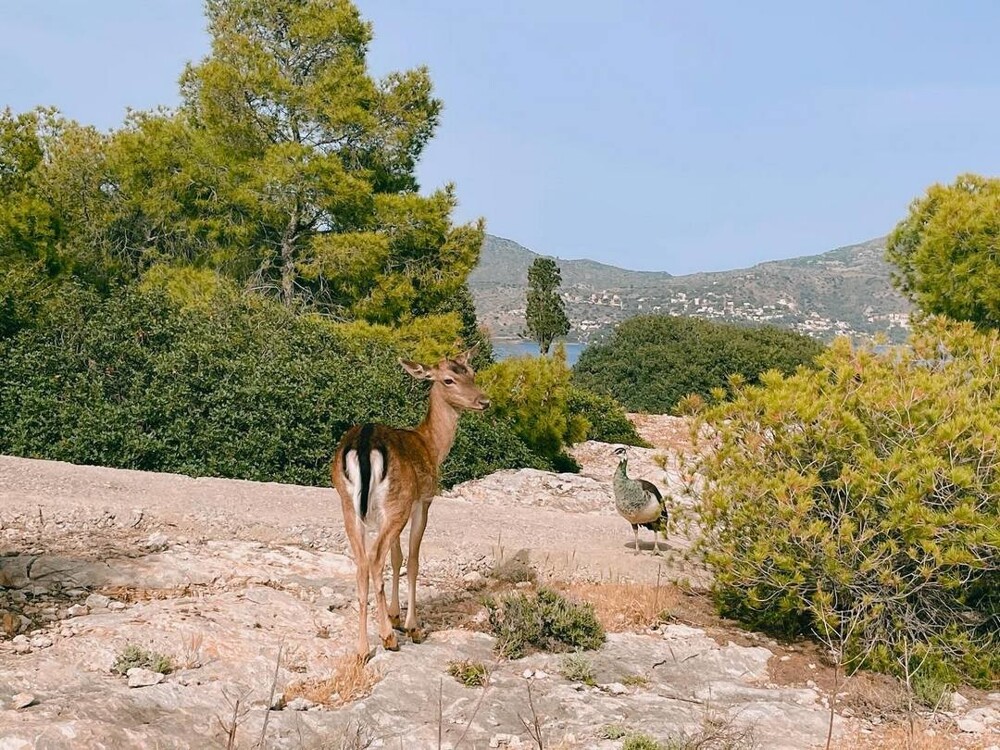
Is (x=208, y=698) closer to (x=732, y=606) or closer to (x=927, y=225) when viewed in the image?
(x=732, y=606)

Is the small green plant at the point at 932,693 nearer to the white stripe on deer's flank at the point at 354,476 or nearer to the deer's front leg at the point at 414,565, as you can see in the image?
the deer's front leg at the point at 414,565

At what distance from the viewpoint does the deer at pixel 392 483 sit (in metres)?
6.84

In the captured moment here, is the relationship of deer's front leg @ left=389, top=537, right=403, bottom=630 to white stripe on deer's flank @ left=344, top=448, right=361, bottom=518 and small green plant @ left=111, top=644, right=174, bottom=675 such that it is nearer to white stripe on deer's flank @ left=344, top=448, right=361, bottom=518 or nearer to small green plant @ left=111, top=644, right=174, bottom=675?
white stripe on deer's flank @ left=344, top=448, right=361, bottom=518

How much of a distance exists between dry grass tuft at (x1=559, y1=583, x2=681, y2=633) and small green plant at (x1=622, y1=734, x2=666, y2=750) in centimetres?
245

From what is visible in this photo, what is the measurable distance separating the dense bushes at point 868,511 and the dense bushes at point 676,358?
25505mm

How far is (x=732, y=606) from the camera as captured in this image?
29.6 feet

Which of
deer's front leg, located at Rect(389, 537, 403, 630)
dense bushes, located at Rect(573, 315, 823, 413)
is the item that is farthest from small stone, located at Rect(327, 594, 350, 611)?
dense bushes, located at Rect(573, 315, 823, 413)

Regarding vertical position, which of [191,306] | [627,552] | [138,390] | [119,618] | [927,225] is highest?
[927,225]

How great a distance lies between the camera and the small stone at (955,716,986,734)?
6805 millimetres

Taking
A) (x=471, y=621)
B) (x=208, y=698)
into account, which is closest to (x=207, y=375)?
(x=471, y=621)

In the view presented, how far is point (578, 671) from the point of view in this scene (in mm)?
7188

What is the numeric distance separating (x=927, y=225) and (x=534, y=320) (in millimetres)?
16338

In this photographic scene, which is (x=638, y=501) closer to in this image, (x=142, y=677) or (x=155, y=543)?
(x=155, y=543)

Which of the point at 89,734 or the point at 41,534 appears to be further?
the point at 41,534
